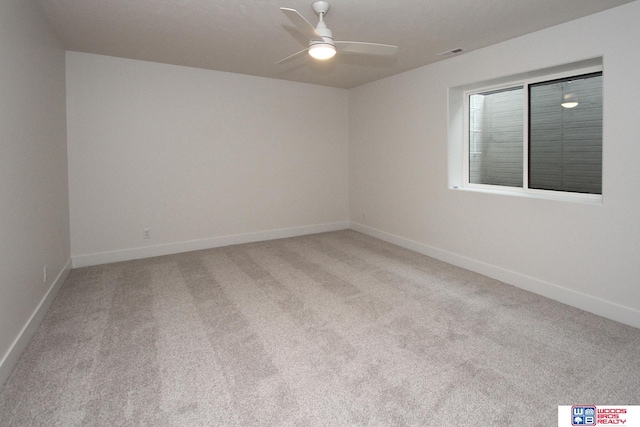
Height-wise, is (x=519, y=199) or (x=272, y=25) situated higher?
(x=272, y=25)

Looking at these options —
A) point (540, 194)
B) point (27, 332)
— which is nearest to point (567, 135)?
point (540, 194)

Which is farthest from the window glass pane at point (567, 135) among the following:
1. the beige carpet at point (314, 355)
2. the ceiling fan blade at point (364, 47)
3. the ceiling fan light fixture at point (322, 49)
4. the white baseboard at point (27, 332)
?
the white baseboard at point (27, 332)

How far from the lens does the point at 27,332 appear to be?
101 inches

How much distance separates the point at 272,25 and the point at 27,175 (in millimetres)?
2411

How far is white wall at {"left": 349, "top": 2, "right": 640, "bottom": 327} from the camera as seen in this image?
2785mm

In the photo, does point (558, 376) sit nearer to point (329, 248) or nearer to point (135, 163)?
point (329, 248)

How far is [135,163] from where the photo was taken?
465cm

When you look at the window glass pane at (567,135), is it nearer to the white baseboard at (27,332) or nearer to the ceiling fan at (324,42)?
the ceiling fan at (324,42)

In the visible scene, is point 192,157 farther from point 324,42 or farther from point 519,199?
point 519,199

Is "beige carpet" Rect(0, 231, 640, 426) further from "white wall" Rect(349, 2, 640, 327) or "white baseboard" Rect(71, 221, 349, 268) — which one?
"white baseboard" Rect(71, 221, 349, 268)

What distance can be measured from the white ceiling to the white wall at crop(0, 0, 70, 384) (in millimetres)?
440

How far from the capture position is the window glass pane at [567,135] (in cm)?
321

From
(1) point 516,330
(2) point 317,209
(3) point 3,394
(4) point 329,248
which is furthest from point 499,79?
(3) point 3,394

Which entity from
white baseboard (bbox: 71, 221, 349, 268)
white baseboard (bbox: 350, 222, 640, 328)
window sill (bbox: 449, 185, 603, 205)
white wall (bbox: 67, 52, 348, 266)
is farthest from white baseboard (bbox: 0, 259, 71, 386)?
window sill (bbox: 449, 185, 603, 205)
